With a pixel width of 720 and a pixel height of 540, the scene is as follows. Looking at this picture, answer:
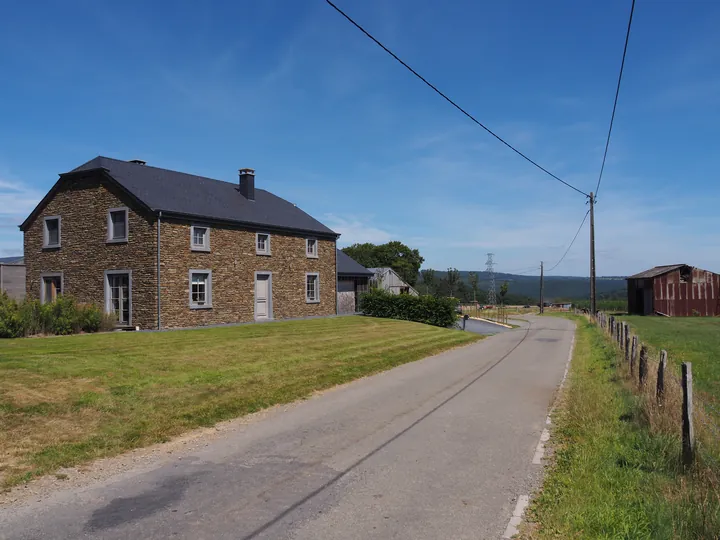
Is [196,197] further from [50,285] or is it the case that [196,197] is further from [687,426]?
[687,426]

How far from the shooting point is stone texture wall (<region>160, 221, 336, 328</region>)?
24.8 meters

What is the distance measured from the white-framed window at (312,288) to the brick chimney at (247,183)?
229 inches

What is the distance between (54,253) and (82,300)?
315cm

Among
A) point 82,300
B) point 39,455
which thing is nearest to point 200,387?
point 39,455

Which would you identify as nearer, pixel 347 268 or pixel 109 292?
pixel 109 292

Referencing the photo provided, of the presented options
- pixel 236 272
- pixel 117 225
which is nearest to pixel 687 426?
pixel 236 272

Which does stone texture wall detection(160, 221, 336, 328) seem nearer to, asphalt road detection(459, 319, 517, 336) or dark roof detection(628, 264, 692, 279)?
asphalt road detection(459, 319, 517, 336)

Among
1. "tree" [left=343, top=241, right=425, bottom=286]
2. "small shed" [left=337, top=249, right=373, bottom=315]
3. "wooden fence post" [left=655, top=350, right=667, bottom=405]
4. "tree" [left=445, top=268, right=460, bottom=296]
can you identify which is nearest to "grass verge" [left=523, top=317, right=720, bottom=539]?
"wooden fence post" [left=655, top=350, right=667, bottom=405]

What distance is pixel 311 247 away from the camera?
34.0 metres

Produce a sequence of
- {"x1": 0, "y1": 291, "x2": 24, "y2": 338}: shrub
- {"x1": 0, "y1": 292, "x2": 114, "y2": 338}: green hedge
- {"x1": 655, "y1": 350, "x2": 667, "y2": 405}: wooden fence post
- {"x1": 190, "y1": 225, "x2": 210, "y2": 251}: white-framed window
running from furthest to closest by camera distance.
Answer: {"x1": 190, "y1": 225, "x2": 210, "y2": 251}: white-framed window → {"x1": 0, "y1": 292, "x2": 114, "y2": 338}: green hedge → {"x1": 0, "y1": 291, "x2": 24, "y2": 338}: shrub → {"x1": 655, "y1": 350, "x2": 667, "y2": 405}: wooden fence post

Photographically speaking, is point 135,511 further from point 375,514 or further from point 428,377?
point 428,377

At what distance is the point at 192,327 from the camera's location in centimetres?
2539

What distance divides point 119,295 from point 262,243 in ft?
25.9

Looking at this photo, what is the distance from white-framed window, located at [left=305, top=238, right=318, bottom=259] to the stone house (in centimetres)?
207
